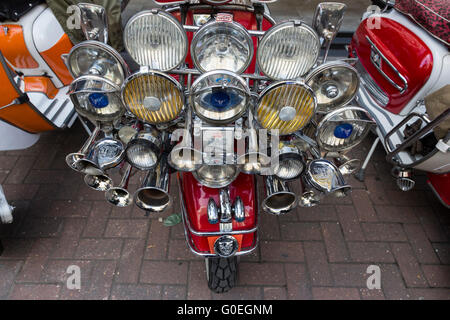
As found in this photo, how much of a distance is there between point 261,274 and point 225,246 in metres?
0.68

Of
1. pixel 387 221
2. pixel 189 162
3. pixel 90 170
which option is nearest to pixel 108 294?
pixel 90 170

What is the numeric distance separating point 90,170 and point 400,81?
7.48 feet

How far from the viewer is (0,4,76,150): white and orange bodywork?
215cm

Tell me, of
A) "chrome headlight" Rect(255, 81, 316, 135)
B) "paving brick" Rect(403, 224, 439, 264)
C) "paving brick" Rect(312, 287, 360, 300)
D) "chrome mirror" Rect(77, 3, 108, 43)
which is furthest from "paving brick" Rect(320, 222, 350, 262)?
"chrome mirror" Rect(77, 3, 108, 43)

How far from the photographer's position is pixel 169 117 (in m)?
1.26

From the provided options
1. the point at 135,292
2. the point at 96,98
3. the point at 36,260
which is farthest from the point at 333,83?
the point at 36,260

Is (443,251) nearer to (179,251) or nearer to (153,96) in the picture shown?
(179,251)

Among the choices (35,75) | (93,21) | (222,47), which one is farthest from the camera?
(35,75)

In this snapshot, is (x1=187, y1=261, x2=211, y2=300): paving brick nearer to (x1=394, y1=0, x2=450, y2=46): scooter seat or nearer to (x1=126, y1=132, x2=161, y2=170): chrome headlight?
(x1=126, y1=132, x2=161, y2=170): chrome headlight

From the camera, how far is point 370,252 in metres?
2.14

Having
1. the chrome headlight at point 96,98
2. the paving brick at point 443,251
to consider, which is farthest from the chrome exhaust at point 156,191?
the paving brick at point 443,251

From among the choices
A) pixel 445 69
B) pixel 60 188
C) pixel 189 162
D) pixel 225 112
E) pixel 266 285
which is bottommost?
pixel 266 285
